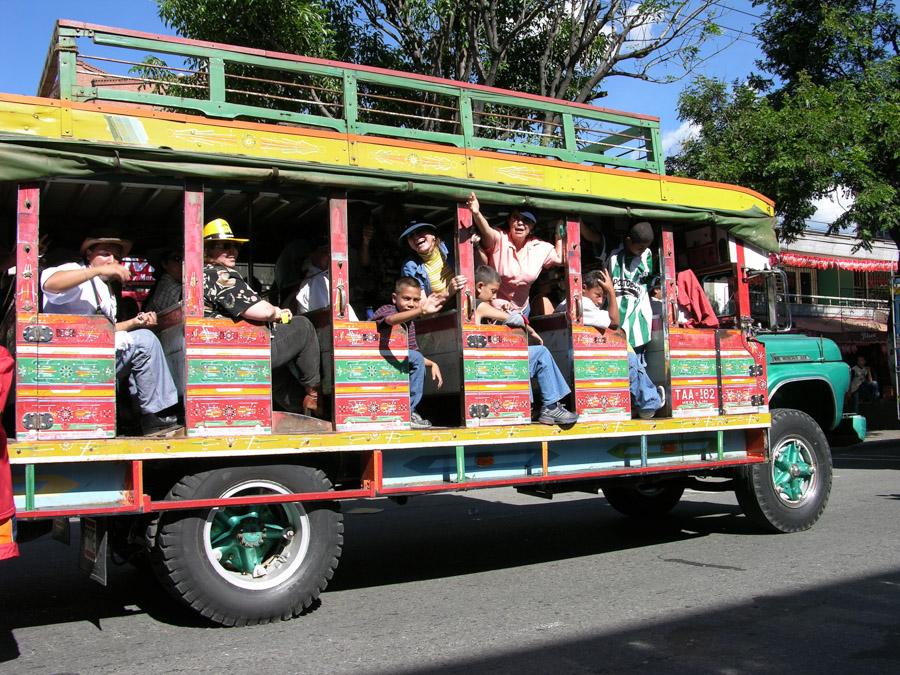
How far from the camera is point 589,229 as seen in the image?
7.03m

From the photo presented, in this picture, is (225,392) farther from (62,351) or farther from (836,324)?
(836,324)

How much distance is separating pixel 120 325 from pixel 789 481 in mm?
5728

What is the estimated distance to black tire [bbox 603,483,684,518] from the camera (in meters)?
8.49

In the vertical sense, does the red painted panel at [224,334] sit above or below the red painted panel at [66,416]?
above

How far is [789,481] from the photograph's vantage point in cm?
768

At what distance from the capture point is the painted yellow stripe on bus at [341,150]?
15.2 ft

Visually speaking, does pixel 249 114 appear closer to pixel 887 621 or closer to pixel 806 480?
pixel 887 621

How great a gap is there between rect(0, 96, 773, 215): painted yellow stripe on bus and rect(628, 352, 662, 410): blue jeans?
4.30 ft

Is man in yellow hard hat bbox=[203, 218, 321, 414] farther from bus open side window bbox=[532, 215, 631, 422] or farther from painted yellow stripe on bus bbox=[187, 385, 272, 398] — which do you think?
bus open side window bbox=[532, 215, 631, 422]

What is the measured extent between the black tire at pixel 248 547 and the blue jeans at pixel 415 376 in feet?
2.91

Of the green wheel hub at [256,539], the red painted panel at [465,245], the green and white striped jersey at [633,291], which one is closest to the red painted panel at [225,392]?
the green wheel hub at [256,539]

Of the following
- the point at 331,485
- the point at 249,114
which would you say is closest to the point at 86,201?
the point at 249,114

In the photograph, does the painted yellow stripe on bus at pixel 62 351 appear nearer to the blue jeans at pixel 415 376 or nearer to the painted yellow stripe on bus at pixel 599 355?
the blue jeans at pixel 415 376

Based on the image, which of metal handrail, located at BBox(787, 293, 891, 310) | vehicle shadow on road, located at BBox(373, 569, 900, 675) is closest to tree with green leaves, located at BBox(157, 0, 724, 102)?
vehicle shadow on road, located at BBox(373, 569, 900, 675)
